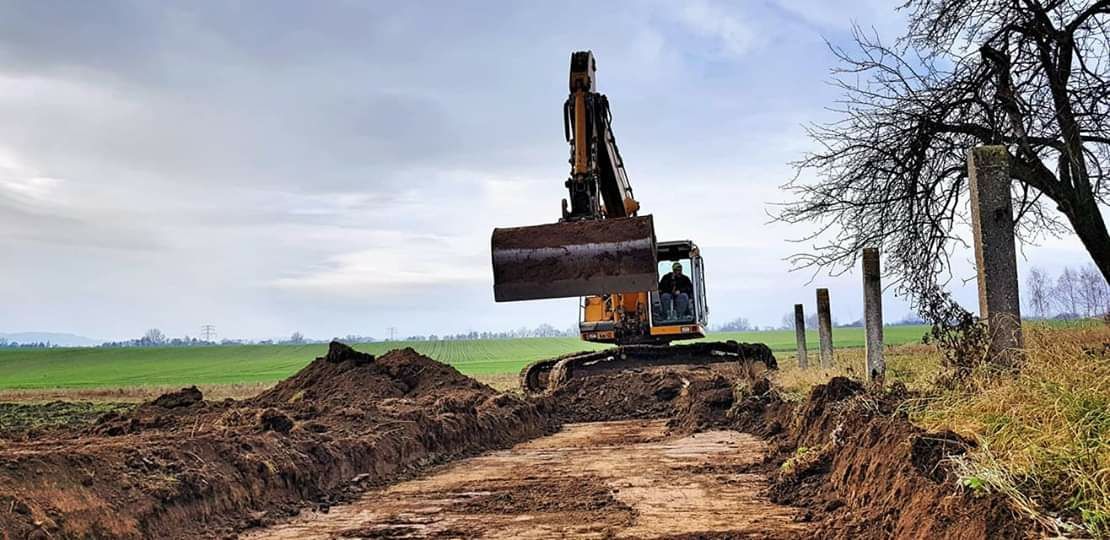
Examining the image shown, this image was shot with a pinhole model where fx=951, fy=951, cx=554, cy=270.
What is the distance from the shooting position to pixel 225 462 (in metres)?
8.02

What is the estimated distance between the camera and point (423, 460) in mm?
10531

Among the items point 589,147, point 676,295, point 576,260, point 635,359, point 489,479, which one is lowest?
point 489,479

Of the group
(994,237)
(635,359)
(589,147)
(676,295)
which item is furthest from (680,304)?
(994,237)

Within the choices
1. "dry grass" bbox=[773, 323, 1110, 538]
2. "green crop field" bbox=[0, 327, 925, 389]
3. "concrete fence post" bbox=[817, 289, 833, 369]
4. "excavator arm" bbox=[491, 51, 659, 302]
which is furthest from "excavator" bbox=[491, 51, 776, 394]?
"green crop field" bbox=[0, 327, 925, 389]

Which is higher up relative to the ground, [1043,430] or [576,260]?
[576,260]

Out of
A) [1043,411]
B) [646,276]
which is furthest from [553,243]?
[1043,411]

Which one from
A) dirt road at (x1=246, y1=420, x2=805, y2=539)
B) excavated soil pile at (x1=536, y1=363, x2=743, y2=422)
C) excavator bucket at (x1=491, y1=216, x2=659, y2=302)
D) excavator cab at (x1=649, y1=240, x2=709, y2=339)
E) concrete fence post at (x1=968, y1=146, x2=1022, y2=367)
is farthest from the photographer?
excavator cab at (x1=649, y1=240, x2=709, y2=339)

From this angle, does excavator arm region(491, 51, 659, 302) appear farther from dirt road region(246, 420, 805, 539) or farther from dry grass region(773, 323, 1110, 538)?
dry grass region(773, 323, 1110, 538)

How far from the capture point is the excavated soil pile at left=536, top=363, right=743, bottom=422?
1672 centimetres

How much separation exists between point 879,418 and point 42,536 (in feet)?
18.9

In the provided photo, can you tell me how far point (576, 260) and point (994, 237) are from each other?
222 inches

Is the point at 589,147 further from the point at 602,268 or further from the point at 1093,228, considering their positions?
the point at 1093,228

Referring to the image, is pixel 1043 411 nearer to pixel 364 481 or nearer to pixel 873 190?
pixel 364 481

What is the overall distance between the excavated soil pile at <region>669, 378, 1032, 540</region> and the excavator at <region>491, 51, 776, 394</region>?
2978mm
